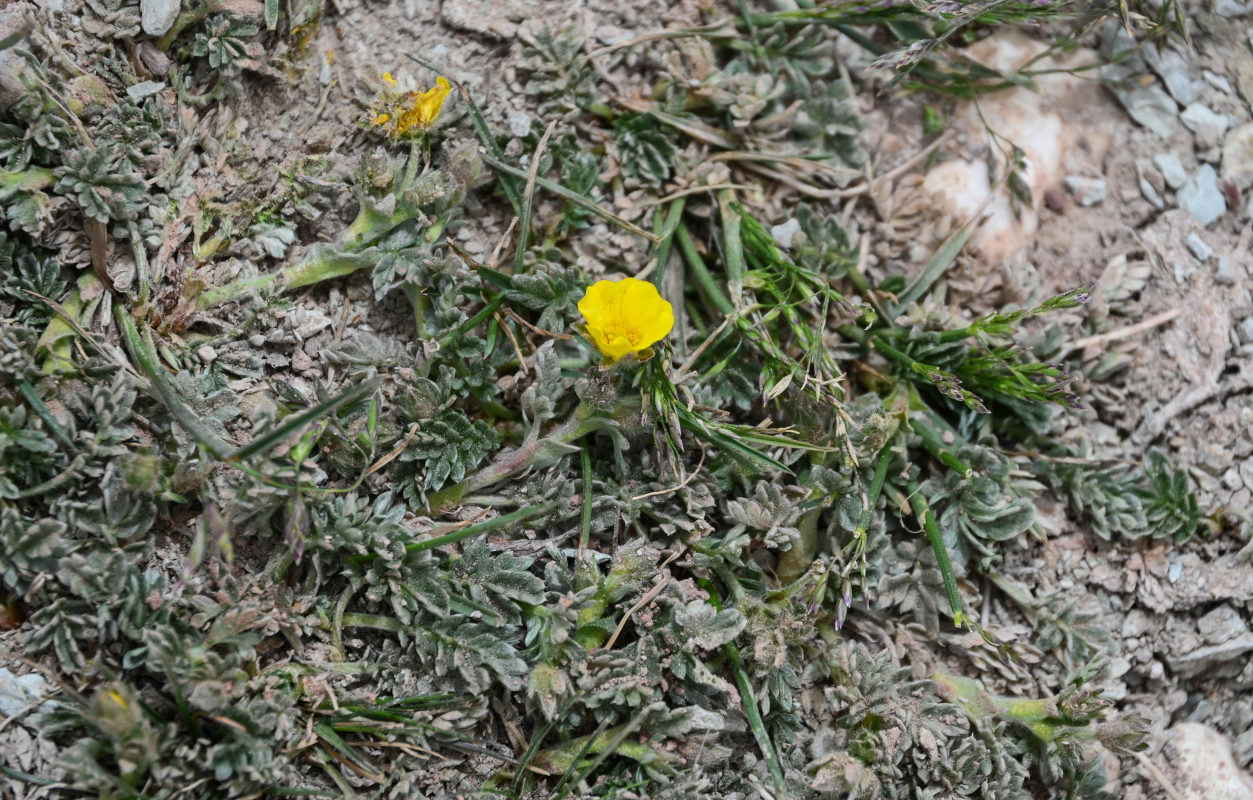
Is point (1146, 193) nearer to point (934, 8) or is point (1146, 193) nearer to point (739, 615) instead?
point (934, 8)

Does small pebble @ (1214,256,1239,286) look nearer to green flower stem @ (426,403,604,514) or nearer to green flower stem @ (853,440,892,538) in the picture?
green flower stem @ (853,440,892,538)

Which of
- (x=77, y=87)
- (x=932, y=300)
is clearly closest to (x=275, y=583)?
(x=77, y=87)

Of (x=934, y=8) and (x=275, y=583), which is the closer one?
(x=275, y=583)

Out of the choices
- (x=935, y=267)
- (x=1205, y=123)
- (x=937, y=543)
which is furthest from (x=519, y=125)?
(x=1205, y=123)

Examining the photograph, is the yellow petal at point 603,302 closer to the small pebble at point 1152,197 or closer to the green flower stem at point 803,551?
the green flower stem at point 803,551

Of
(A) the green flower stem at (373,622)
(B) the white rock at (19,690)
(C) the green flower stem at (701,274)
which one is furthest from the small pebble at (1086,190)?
(B) the white rock at (19,690)

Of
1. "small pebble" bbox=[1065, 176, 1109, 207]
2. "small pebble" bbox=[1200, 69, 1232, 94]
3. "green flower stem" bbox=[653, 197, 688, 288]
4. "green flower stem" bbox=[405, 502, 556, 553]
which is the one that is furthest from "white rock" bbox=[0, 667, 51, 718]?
"small pebble" bbox=[1200, 69, 1232, 94]
